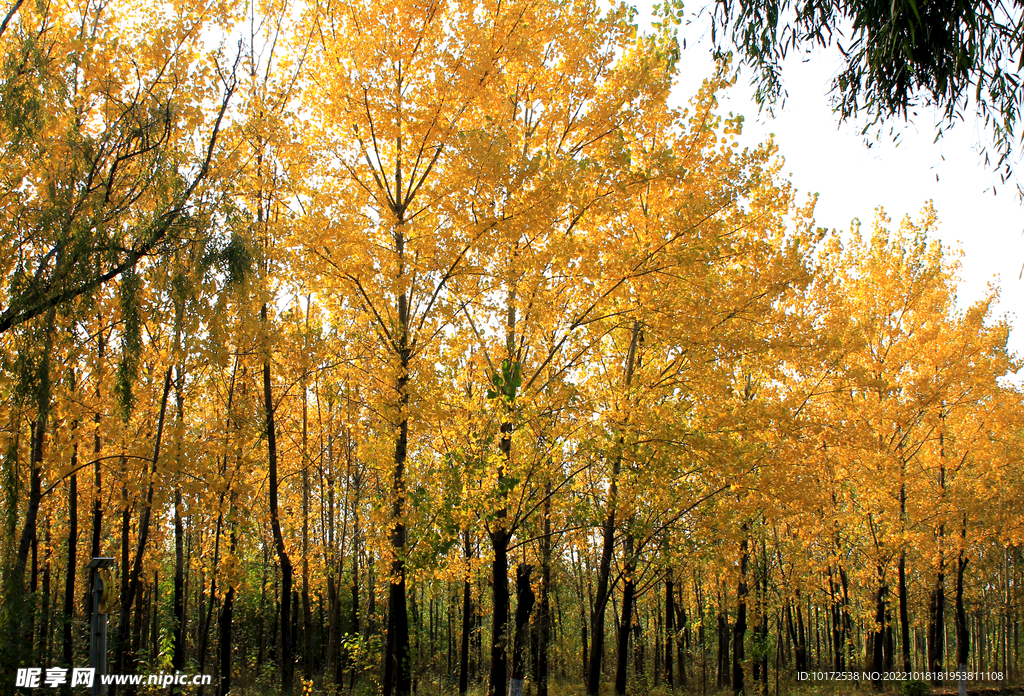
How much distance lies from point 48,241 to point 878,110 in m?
6.54

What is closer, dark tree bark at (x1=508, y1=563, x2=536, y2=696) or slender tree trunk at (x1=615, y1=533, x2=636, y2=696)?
dark tree bark at (x1=508, y1=563, x2=536, y2=696)

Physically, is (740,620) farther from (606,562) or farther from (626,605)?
(606,562)

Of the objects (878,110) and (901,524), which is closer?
(878,110)

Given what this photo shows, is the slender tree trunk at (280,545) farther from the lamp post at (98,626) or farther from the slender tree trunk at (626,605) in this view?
the slender tree trunk at (626,605)

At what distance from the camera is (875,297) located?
1494 centimetres

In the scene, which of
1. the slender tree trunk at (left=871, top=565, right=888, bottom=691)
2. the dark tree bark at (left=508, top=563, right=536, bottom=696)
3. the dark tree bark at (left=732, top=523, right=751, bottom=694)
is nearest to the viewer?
the dark tree bark at (left=508, top=563, right=536, bottom=696)

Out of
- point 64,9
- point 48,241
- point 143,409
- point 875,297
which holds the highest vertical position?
point 64,9

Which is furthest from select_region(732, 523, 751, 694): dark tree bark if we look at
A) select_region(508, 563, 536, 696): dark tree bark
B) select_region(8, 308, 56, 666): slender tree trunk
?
select_region(8, 308, 56, 666): slender tree trunk

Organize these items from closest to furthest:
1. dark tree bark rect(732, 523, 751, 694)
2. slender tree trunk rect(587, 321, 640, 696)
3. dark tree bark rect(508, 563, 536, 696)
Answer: dark tree bark rect(508, 563, 536, 696) < slender tree trunk rect(587, 321, 640, 696) < dark tree bark rect(732, 523, 751, 694)

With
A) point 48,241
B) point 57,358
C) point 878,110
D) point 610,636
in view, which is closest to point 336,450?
point 57,358

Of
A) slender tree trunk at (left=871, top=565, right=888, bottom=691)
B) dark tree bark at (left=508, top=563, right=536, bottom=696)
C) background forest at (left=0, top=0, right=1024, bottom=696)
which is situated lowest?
slender tree trunk at (left=871, top=565, right=888, bottom=691)

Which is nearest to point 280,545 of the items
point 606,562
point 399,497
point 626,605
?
point 399,497

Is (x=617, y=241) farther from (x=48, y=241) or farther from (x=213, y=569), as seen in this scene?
(x=213, y=569)

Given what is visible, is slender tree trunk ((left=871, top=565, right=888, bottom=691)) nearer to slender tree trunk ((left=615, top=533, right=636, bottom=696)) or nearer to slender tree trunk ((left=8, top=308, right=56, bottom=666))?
slender tree trunk ((left=615, top=533, right=636, bottom=696))
